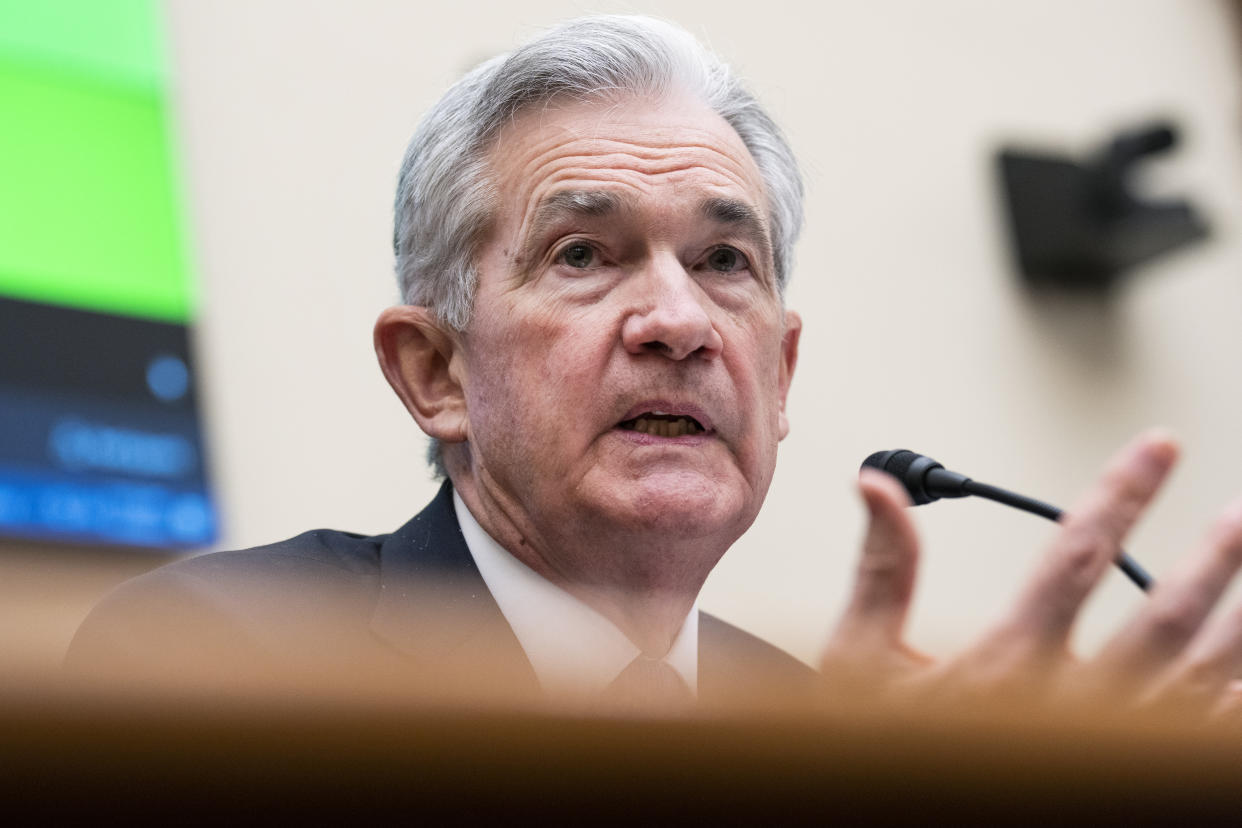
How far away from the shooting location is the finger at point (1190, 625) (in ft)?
2.93

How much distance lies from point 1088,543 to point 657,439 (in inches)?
24.6

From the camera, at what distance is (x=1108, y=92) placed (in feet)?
16.4

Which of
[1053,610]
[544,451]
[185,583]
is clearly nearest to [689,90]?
[544,451]

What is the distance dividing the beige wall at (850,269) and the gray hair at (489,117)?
161 mm

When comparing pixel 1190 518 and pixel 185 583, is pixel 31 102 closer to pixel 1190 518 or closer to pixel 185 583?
pixel 185 583

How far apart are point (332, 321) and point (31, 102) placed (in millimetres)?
600

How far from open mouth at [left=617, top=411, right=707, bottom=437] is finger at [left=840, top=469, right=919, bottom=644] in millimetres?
600

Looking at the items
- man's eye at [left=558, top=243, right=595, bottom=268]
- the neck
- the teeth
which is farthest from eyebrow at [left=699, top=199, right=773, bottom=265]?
the neck

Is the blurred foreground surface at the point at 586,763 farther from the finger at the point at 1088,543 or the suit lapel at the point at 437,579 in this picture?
the suit lapel at the point at 437,579

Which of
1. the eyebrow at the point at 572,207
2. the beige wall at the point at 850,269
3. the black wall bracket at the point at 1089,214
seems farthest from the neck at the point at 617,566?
the black wall bracket at the point at 1089,214

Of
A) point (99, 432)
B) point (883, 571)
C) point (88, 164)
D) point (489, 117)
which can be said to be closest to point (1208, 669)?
point (883, 571)

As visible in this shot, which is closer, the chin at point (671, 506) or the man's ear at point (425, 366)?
the chin at point (671, 506)

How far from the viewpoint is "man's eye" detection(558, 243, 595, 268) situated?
1600mm

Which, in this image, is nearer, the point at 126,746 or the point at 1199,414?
the point at 126,746
